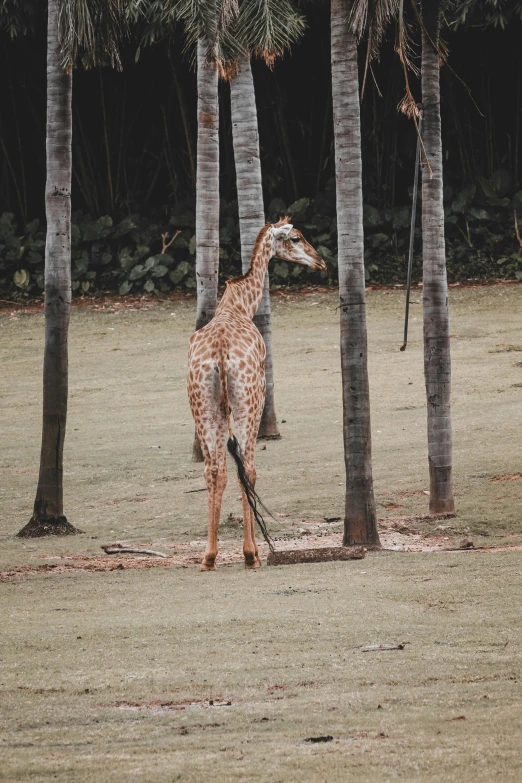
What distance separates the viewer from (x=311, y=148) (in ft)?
101

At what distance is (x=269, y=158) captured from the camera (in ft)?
100.0

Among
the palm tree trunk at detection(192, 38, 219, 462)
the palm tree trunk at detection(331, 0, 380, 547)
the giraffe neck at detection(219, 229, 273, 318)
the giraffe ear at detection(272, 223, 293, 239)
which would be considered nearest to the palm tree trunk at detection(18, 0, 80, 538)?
the giraffe neck at detection(219, 229, 273, 318)

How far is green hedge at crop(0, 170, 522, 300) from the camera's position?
28.9 metres

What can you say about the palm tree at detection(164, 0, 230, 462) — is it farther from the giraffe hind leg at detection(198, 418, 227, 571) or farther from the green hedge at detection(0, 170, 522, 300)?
the green hedge at detection(0, 170, 522, 300)

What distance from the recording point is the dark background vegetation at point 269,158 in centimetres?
2889

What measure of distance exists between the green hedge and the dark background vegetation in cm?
3

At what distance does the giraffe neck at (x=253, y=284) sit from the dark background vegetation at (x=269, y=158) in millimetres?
15715

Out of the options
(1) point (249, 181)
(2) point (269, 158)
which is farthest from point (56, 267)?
(2) point (269, 158)

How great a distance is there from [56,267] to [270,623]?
613 cm

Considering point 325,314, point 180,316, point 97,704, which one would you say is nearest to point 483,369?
point 325,314

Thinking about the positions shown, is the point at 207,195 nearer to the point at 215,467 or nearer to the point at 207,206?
the point at 207,206

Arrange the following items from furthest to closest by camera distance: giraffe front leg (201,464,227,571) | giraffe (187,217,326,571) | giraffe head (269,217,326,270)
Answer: giraffe head (269,217,326,270) → giraffe (187,217,326,571) → giraffe front leg (201,464,227,571)

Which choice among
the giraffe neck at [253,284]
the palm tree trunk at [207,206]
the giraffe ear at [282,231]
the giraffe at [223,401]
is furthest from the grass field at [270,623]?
the giraffe ear at [282,231]

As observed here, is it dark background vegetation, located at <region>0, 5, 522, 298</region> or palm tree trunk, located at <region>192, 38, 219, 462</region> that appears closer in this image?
palm tree trunk, located at <region>192, 38, 219, 462</region>
